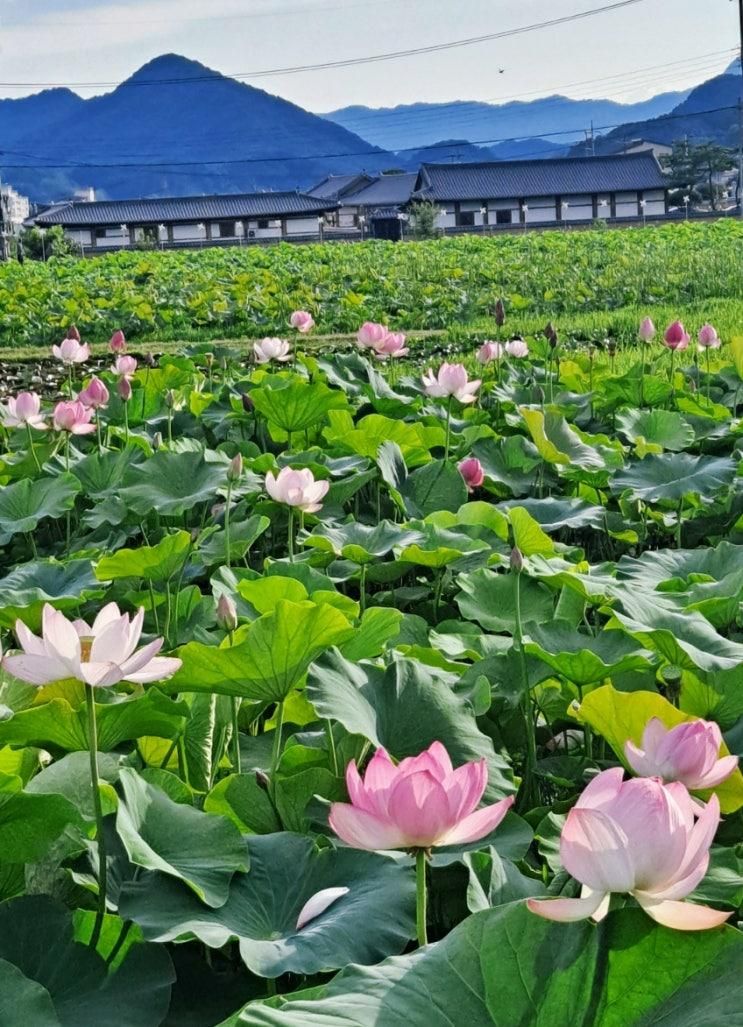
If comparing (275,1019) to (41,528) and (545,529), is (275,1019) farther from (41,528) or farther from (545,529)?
(41,528)

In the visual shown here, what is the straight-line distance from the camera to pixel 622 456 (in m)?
2.54

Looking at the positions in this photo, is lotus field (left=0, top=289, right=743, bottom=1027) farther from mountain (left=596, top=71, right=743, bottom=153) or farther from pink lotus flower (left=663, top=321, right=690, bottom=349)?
mountain (left=596, top=71, right=743, bottom=153)

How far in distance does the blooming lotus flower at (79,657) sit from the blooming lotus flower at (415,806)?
25 centimetres

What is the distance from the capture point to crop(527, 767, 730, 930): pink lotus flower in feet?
1.84

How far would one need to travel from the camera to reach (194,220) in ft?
124

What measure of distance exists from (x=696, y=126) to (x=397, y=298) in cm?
12647

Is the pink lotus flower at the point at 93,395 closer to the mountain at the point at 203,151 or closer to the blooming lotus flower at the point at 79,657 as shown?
the blooming lotus flower at the point at 79,657

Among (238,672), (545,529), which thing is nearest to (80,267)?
(545,529)

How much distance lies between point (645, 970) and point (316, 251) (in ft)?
51.6

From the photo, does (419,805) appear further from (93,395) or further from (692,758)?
(93,395)

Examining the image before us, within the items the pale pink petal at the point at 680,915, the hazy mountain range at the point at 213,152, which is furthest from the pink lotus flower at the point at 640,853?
the hazy mountain range at the point at 213,152

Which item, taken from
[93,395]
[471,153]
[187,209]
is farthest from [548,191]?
[471,153]

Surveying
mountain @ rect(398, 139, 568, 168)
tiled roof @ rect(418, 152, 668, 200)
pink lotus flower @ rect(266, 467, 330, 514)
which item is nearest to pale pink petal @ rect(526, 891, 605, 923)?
pink lotus flower @ rect(266, 467, 330, 514)

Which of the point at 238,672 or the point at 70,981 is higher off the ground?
the point at 238,672
